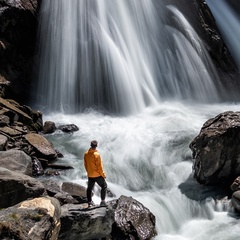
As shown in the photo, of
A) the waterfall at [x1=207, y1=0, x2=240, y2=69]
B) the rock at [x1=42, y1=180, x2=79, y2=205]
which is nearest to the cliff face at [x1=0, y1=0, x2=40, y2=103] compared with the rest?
the rock at [x1=42, y1=180, x2=79, y2=205]

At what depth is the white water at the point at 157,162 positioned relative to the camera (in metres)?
11.5

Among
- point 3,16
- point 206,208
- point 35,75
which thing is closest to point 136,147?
point 206,208

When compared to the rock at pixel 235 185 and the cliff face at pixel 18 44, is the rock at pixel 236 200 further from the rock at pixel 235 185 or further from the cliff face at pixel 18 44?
the cliff face at pixel 18 44

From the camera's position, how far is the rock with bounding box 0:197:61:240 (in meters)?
5.01

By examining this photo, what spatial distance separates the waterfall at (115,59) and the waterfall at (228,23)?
6.18m

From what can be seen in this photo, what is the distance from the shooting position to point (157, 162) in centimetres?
1527

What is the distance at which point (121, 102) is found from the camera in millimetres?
22641

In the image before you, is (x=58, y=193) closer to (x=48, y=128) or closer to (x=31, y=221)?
(x=31, y=221)

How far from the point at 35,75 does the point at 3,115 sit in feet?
26.3

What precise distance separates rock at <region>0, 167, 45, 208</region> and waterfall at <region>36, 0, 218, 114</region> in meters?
13.5

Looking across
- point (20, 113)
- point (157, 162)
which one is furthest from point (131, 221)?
point (20, 113)

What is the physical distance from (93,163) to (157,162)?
694cm

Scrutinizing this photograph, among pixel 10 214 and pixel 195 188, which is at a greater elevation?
pixel 10 214

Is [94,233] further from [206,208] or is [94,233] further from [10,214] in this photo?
[206,208]
